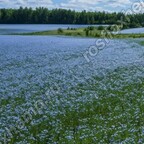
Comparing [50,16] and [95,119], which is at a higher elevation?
[50,16]

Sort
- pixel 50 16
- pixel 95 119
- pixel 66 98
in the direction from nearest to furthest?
pixel 95 119 → pixel 66 98 → pixel 50 16

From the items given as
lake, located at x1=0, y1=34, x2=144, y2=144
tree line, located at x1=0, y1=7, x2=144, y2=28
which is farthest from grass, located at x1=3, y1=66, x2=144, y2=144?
tree line, located at x1=0, y1=7, x2=144, y2=28

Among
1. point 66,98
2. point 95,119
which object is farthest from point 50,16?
point 95,119

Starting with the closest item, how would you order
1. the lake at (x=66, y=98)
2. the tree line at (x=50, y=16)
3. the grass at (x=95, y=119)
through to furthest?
1. the grass at (x=95, y=119)
2. the lake at (x=66, y=98)
3. the tree line at (x=50, y=16)

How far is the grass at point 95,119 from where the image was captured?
37.0ft

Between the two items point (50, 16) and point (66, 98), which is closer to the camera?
point (66, 98)

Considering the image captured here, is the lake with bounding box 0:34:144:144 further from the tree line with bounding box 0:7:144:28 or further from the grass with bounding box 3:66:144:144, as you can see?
the tree line with bounding box 0:7:144:28

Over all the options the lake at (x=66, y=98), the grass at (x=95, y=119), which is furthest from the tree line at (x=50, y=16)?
the grass at (x=95, y=119)

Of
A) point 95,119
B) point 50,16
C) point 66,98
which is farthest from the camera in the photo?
point 50,16

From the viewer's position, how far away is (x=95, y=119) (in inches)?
522

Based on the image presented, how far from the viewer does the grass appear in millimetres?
11266

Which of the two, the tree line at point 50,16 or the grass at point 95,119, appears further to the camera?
the tree line at point 50,16

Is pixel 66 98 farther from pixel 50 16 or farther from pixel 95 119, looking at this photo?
pixel 50 16

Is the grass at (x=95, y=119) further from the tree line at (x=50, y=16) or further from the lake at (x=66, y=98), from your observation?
the tree line at (x=50, y=16)
